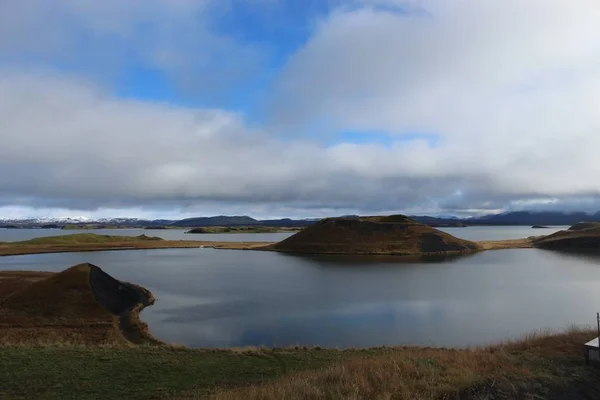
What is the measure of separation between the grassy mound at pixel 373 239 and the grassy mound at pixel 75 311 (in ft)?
221

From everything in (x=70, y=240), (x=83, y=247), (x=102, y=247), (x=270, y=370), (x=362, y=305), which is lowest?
(x=362, y=305)

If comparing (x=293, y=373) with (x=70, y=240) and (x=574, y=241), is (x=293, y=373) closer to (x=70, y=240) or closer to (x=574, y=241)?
(x=574, y=241)

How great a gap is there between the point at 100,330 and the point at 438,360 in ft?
76.5

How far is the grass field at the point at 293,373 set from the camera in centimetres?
925

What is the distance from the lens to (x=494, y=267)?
6644cm

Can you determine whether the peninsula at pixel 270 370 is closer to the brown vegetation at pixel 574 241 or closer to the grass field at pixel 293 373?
the grass field at pixel 293 373

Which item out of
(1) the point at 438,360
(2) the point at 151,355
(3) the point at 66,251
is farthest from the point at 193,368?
(3) the point at 66,251

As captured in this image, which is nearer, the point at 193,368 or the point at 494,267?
the point at 193,368

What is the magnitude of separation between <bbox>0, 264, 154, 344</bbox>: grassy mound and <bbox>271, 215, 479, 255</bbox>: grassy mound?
67.2m

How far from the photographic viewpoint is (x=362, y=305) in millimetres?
35281

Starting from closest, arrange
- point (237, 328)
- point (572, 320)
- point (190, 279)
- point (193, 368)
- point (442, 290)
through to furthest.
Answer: point (193, 368) → point (237, 328) → point (572, 320) → point (442, 290) → point (190, 279)

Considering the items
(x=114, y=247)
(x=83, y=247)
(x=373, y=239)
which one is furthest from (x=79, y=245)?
(x=373, y=239)

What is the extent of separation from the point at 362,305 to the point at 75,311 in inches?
885

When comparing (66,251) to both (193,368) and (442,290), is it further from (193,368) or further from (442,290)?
(193,368)
